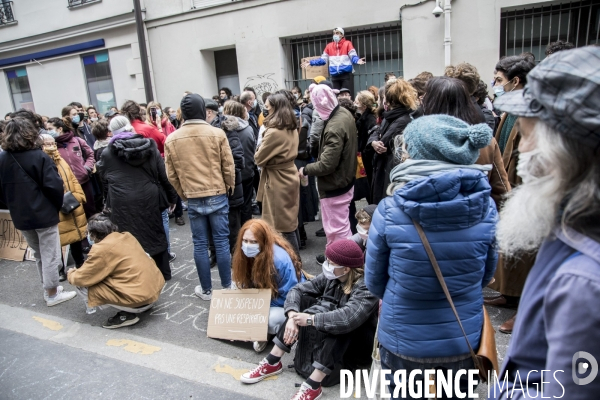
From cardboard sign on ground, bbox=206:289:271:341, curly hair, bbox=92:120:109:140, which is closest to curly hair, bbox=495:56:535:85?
cardboard sign on ground, bbox=206:289:271:341

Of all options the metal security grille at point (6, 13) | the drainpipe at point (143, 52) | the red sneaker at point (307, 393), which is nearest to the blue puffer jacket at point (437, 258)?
the red sneaker at point (307, 393)

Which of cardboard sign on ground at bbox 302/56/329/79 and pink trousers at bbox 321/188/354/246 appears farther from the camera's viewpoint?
cardboard sign on ground at bbox 302/56/329/79

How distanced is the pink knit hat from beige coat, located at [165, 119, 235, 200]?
102 centimetres

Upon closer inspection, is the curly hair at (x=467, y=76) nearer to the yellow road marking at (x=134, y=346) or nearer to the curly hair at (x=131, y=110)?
the yellow road marking at (x=134, y=346)

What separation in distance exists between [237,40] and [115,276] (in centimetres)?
917

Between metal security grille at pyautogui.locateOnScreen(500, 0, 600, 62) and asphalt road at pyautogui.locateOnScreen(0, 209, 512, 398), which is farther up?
metal security grille at pyautogui.locateOnScreen(500, 0, 600, 62)

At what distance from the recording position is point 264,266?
11.2 ft

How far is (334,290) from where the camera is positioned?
2.99 m

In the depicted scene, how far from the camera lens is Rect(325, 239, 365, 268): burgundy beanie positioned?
2752 millimetres

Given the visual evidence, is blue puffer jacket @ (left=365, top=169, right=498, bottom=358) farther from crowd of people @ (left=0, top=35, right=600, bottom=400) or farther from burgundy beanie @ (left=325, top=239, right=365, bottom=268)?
burgundy beanie @ (left=325, top=239, right=365, bottom=268)

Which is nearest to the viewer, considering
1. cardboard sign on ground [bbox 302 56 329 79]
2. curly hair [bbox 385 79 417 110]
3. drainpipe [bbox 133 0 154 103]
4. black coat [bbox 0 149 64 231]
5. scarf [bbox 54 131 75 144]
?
curly hair [bbox 385 79 417 110]

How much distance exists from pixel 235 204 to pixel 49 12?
13.9 meters

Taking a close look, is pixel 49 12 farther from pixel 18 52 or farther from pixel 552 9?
pixel 552 9

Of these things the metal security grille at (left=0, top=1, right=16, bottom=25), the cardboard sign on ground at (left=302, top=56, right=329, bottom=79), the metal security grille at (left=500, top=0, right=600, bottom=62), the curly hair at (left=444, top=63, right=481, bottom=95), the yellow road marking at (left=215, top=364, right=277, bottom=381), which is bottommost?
the yellow road marking at (left=215, top=364, right=277, bottom=381)
